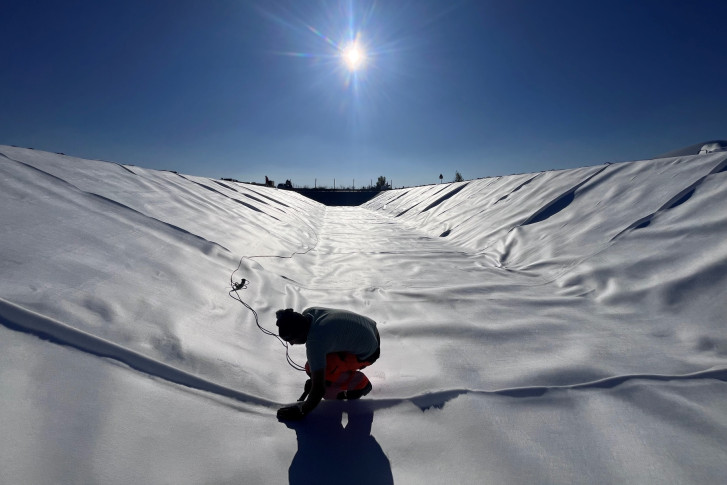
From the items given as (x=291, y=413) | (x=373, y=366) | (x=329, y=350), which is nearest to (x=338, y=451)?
→ (x=291, y=413)

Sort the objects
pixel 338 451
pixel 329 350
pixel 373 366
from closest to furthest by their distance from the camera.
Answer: pixel 338 451, pixel 329 350, pixel 373 366

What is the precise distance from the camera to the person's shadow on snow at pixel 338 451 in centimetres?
111

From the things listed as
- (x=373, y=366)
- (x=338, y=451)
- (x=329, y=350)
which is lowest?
(x=338, y=451)

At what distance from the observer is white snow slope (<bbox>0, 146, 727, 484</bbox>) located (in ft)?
3.56

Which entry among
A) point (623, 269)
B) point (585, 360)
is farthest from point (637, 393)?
point (623, 269)

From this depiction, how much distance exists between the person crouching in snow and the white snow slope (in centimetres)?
9

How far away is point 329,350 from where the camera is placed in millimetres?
1372

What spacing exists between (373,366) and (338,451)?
1.95 feet

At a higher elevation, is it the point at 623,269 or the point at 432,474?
the point at 623,269

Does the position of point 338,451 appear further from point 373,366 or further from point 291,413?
point 373,366

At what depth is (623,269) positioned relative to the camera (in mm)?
2604

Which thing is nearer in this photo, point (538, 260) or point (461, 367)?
point (461, 367)

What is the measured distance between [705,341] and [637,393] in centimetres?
73

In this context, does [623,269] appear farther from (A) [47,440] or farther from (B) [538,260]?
(A) [47,440]
